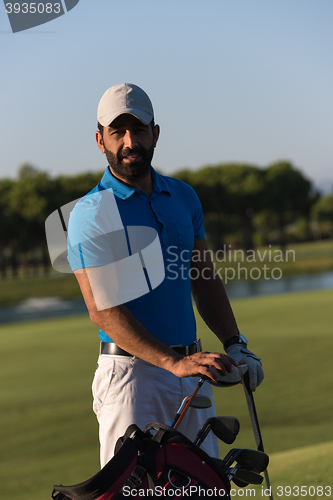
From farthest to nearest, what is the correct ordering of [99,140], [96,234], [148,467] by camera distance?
[99,140]
[96,234]
[148,467]

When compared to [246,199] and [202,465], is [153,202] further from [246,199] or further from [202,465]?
[246,199]

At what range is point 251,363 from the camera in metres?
1.95

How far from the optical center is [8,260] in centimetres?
5331

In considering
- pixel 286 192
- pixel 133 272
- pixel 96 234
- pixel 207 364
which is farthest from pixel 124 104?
pixel 286 192

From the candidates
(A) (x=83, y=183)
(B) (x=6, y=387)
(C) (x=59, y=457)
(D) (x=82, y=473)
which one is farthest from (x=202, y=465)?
(A) (x=83, y=183)

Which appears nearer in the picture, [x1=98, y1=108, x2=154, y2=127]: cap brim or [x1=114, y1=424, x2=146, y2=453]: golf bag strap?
[x1=114, y1=424, x2=146, y2=453]: golf bag strap

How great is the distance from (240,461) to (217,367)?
1.04ft

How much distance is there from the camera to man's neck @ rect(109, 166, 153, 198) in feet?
6.93

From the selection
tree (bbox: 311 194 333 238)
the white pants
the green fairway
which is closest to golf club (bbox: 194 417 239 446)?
the white pants

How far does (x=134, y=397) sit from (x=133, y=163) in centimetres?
84

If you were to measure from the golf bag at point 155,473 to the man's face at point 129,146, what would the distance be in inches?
36.7

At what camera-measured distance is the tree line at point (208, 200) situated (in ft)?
153

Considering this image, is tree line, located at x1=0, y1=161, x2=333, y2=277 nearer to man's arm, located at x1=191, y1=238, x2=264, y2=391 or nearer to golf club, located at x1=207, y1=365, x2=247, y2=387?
man's arm, located at x1=191, y1=238, x2=264, y2=391

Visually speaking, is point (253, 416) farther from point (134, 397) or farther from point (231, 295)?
point (231, 295)
